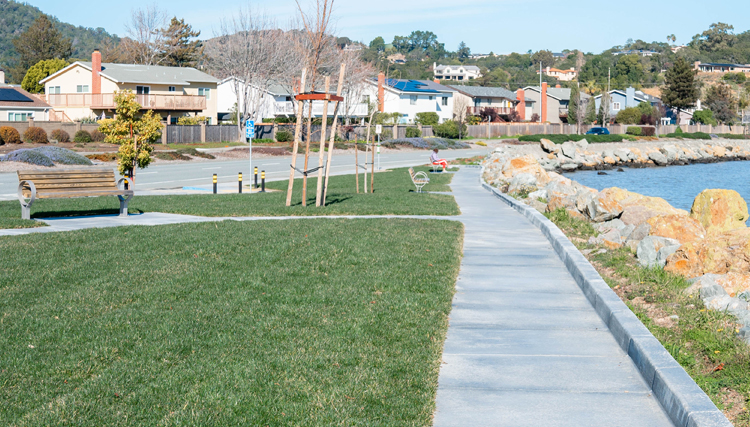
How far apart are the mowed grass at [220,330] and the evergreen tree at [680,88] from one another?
372 feet

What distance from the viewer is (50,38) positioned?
97750 mm

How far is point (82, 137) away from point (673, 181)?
134ft

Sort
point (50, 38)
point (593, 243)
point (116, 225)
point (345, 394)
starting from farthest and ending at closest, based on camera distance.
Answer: point (50, 38)
point (116, 225)
point (593, 243)
point (345, 394)

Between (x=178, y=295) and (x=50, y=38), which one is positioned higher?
(x=50, y=38)

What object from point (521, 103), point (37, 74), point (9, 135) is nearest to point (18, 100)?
point (37, 74)

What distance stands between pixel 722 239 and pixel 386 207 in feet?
27.9

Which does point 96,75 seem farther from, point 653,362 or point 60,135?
point 653,362

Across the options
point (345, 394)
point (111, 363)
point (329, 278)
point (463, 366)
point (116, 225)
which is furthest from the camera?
point (116, 225)

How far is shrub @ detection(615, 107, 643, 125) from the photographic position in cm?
10478

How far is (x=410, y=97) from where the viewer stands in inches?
3632

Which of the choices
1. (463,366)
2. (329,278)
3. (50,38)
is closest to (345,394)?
(463,366)

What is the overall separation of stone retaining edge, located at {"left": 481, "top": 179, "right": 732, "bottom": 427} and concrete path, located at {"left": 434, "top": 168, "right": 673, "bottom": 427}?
0.33ft

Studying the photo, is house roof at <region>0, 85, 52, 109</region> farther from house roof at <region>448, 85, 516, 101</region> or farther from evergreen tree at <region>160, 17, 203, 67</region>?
house roof at <region>448, 85, 516, 101</region>

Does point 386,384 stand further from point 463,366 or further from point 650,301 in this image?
point 650,301
